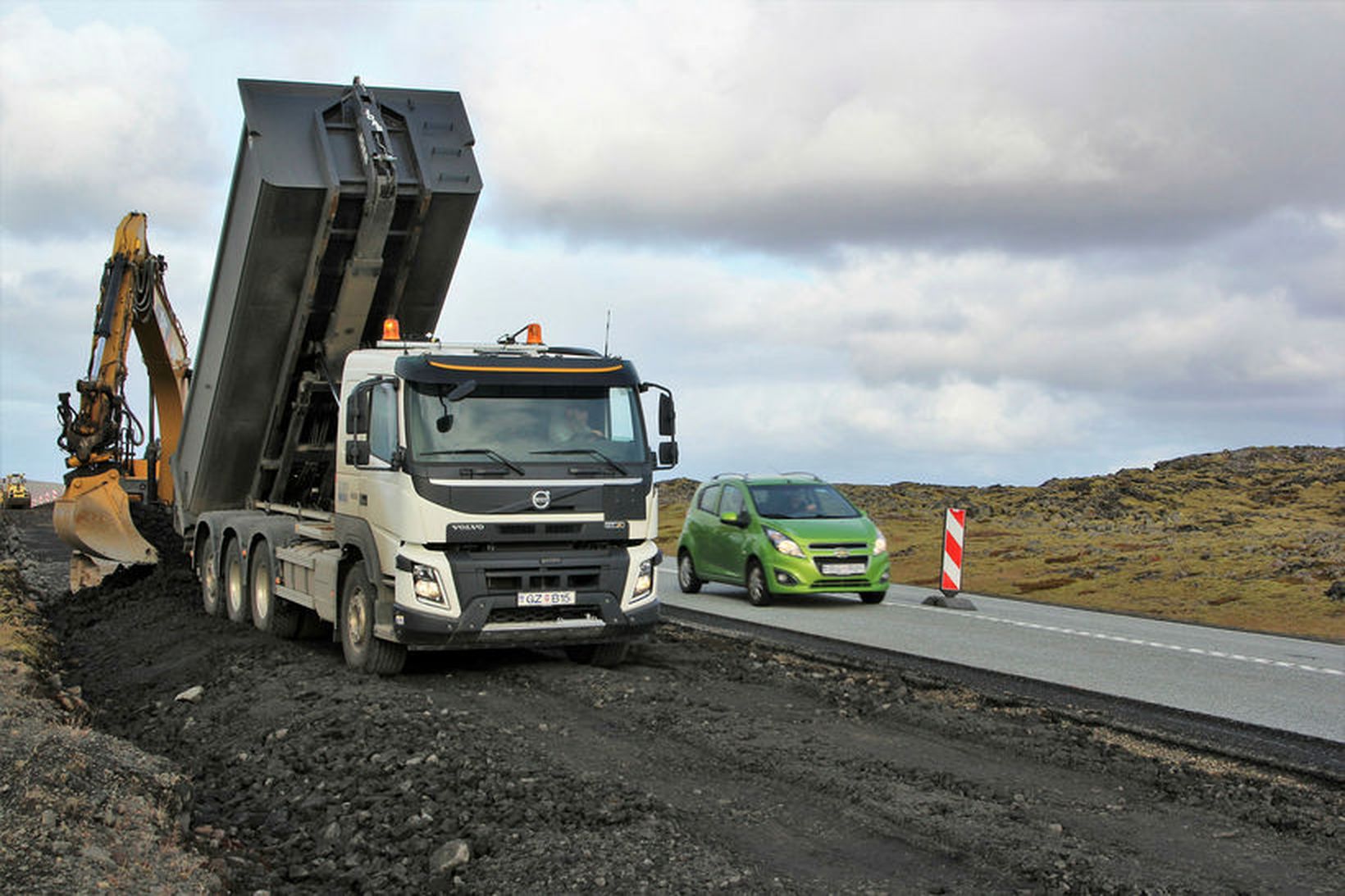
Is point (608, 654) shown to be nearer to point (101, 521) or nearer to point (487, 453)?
point (487, 453)

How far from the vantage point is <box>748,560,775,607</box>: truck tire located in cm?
1842

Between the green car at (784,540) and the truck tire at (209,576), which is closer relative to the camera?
the truck tire at (209,576)

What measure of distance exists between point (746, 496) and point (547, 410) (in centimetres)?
867

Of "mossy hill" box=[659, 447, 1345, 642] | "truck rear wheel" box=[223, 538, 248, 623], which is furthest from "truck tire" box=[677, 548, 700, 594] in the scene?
"truck rear wheel" box=[223, 538, 248, 623]

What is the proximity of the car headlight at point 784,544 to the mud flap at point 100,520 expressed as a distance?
8.73m

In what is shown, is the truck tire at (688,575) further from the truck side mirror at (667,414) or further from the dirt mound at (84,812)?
the dirt mound at (84,812)

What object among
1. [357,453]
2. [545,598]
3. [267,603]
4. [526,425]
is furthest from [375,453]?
[267,603]

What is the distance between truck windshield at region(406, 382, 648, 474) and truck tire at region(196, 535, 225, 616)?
589 cm

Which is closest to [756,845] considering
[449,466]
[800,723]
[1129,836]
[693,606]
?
[1129,836]

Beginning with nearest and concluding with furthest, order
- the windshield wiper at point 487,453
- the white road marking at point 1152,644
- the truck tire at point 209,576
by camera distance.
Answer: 1. the windshield wiper at point 487,453
2. the white road marking at point 1152,644
3. the truck tire at point 209,576

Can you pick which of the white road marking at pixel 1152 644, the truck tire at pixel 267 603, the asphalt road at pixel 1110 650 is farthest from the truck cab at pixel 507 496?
the white road marking at pixel 1152 644

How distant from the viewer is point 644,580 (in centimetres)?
1121

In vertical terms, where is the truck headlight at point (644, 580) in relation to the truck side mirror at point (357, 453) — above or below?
below

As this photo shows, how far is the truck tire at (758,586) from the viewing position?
725 inches
